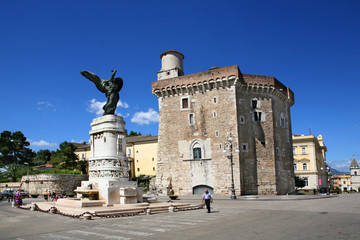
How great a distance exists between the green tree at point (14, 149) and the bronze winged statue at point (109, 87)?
183ft

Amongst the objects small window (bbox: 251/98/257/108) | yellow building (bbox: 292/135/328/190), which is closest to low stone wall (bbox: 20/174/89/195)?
small window (bbox: 251/98/257/108)

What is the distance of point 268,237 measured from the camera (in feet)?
28.7

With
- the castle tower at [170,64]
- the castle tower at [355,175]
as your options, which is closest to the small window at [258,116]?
the castle tower at [170,64]

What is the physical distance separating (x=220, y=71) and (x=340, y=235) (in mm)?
28487

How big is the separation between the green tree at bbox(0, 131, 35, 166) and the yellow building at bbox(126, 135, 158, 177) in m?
27.8

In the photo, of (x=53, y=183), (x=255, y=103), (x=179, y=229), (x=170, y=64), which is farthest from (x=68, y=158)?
(x=179, y=229)

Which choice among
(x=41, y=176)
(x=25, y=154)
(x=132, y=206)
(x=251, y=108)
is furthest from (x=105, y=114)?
(x=25, y=154)

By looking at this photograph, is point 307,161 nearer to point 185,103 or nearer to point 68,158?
point 185,103

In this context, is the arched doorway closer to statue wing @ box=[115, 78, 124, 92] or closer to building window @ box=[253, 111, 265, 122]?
building window @ box=[253, 111, 265, 122]

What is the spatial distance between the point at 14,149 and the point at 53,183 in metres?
28.8

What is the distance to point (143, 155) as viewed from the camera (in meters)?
54.8

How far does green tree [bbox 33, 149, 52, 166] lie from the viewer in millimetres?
77369

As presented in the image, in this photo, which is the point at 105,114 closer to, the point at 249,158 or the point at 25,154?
the point at 249,158

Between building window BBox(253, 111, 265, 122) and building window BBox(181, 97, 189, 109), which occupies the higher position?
building window BBox(181, 97, 189, 109)
